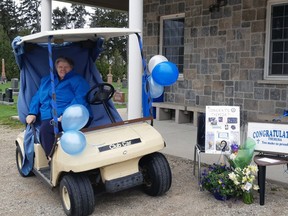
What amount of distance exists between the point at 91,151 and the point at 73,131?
26 centimetres

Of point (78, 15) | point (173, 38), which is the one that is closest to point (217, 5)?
point (173, 38)

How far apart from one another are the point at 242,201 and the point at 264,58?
13.6ft

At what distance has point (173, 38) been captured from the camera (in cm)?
904

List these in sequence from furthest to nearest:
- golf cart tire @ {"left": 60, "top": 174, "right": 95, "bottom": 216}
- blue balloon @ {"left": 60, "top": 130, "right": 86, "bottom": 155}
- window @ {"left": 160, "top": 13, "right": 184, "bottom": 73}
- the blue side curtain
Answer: window @ {"left": 160, "top": 13, "right": 184, "bottom": 73} → the blue side curtain → golf cart tire @ {"left": 60, "top": 174, "right": 95, "bottom": 216} → blue balloon @ {"left": 60, "top": 130, "right": 86, "bottom": 155}

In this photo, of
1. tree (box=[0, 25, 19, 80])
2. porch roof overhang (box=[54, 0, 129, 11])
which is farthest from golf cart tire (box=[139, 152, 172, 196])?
tree (box=[0, 25, 19, 80])

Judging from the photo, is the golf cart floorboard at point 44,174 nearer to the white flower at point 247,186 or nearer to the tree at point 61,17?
the white flower at point 247,186

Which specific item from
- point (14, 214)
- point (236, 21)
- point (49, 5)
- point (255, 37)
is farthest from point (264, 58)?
point (14, 214)

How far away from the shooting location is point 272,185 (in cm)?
426

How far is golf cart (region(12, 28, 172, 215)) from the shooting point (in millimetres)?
3361

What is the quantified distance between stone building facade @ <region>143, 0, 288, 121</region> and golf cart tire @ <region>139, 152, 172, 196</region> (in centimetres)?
321

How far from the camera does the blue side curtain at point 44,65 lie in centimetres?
455

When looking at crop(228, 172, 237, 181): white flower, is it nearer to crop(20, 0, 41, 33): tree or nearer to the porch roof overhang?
the porch roof overhang

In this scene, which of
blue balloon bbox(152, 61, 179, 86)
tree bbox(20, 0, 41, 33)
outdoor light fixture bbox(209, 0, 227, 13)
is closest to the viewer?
blue balloon bbox(152, 61, 179, 86)

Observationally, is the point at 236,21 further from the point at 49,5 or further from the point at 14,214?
the point at 14,214
